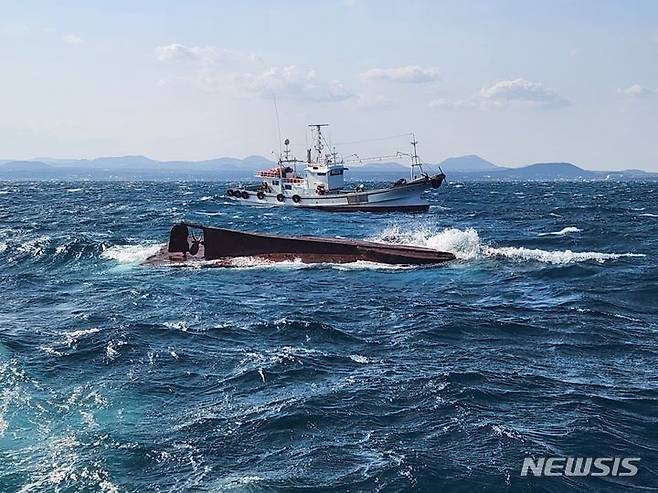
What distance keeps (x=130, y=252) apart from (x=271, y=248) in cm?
1046

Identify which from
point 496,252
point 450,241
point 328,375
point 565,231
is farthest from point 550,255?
point 328,375

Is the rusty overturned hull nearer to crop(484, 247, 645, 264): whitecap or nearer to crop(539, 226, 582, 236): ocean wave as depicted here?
crop(484, 247, 645, 264): whitecap

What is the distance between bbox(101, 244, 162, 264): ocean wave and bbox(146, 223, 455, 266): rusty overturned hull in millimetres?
1381

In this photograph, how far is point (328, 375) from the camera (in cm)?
1716

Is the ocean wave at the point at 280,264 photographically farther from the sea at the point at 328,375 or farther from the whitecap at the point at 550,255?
the whitecap at the point at 550,255

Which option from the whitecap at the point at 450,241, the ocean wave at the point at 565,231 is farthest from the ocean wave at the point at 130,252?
the ocean wave at the point at 565,231

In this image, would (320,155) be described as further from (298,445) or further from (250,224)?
(298,445)

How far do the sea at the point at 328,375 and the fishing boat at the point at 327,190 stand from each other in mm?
42017

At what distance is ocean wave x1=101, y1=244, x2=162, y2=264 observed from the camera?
122 ft

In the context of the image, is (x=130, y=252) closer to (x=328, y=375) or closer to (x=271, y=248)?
(x=271, y=248)

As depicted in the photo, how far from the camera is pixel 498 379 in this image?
1648cm

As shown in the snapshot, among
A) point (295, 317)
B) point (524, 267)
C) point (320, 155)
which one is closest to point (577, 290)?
point (524, 267)

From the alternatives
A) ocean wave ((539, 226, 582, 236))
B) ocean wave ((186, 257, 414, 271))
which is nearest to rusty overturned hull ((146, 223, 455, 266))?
ocean wave ((186, 257, 414, 271))

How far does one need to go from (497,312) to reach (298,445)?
512 inches
